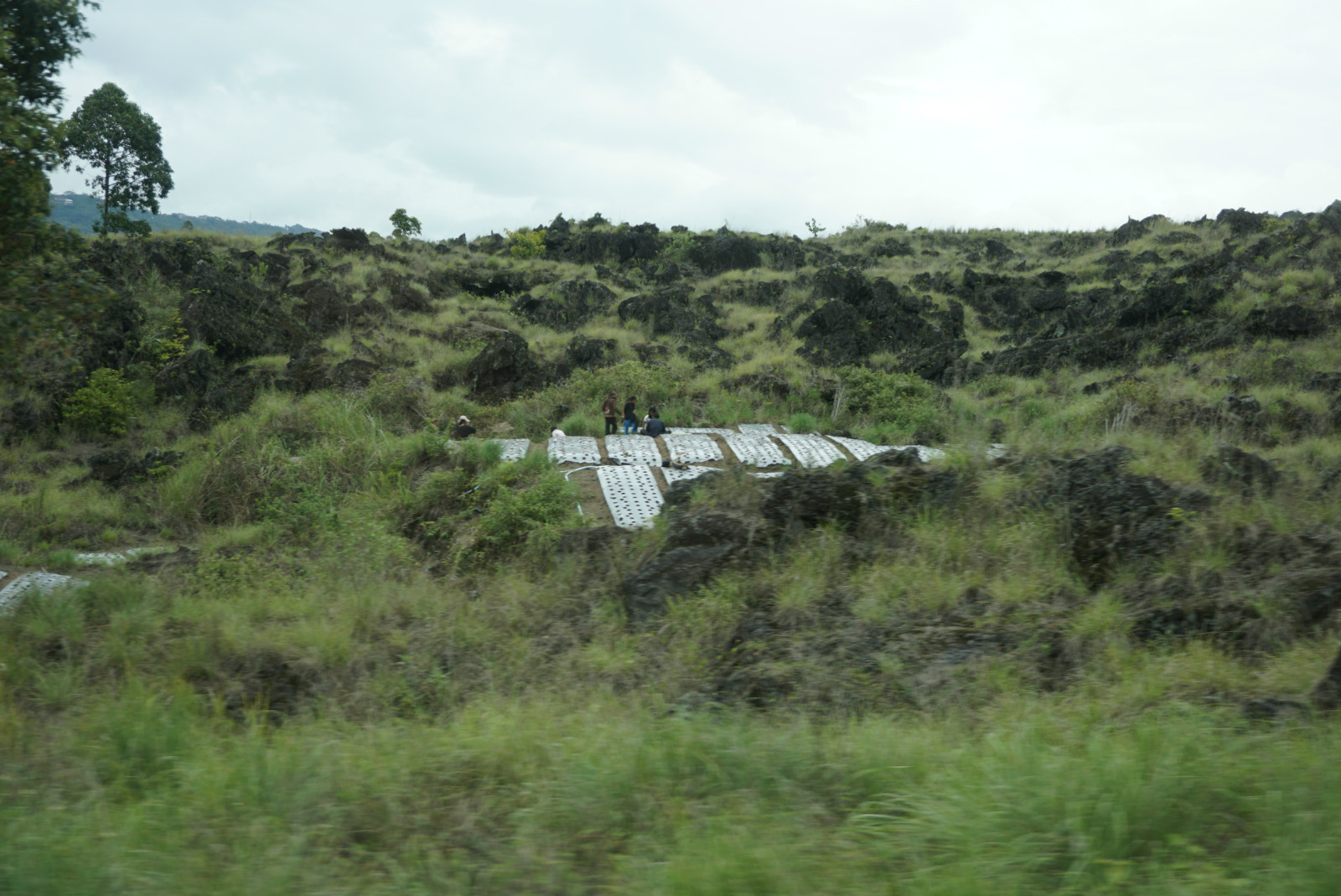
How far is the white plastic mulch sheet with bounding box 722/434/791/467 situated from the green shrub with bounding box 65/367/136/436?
12.7m

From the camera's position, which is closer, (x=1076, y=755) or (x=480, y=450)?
(x=1076, y=755)

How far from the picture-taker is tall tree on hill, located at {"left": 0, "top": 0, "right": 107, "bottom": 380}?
19.2 feet

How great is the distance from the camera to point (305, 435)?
15.6 meters

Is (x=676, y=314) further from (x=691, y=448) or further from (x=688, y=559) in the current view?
(x=688, y=559)

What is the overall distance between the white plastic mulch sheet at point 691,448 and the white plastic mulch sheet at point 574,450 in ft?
4.30

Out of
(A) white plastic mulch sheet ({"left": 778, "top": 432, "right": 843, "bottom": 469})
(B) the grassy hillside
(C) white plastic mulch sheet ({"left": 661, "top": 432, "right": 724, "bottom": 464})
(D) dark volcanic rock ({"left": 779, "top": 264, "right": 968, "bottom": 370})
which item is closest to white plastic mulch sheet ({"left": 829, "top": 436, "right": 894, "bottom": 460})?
(A) white plastic mulch sheet ({"left": 778, "top": 432, "right": 843, "bottom": 469})

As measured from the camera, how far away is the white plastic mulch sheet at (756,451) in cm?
1312

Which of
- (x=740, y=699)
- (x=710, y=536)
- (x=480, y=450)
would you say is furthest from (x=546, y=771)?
(x=480, y=450)

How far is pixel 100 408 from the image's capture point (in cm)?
1689

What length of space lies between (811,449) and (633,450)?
306cm

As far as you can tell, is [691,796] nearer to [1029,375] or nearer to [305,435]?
[305,435]

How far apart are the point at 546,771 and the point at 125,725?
83.5 inches

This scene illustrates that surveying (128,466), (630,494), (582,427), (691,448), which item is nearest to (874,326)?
(582,427)

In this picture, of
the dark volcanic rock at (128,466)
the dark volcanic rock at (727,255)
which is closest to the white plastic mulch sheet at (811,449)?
the dark volcanic rock at (128,466)
